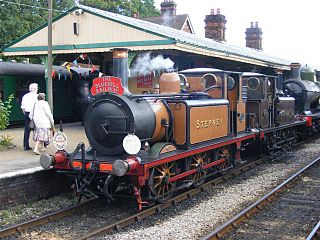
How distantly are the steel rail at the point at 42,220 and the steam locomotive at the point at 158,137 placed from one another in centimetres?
29

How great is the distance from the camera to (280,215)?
6.80 metres

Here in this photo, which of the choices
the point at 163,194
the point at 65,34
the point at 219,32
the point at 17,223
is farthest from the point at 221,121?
the point at 219,32

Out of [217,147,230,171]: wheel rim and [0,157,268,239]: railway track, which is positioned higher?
[217,147,230,171]: wheel rim

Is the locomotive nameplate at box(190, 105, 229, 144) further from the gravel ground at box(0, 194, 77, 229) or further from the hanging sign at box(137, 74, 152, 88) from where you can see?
the hanging sign at box(137, 74, 152, 88)

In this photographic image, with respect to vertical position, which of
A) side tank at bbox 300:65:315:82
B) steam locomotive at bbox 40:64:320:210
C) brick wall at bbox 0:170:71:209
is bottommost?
brick wall at bbox 0:170:71:209

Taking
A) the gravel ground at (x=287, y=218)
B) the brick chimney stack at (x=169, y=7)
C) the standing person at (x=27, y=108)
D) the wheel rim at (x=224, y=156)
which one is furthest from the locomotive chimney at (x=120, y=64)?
the brick chimney stack at (x=169, y=7)

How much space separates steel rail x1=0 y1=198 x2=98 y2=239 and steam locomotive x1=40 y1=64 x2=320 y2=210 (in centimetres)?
29

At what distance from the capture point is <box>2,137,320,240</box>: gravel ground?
5.95 meters

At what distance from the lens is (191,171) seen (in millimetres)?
7812

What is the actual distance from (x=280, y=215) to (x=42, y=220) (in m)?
3.57

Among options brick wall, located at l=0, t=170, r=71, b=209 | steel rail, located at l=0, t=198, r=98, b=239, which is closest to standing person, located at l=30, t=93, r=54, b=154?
brick wall, located at l=0, t=170, r=71, b=209

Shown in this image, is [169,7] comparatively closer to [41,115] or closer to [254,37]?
[254,37]

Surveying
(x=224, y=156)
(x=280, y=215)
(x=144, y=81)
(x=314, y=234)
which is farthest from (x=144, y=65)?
(x=314, y=234)

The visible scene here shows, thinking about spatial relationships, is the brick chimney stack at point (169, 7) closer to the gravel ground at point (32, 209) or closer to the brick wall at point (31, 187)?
the brick wall at point (31, 187)
